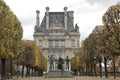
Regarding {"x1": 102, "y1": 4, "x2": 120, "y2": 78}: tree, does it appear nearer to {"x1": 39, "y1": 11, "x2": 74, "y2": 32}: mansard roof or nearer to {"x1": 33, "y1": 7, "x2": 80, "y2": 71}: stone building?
{"x1": 33, "y1": 7, "x2": 80, "y2": 71}: stone building

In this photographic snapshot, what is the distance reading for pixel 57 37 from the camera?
177 metres

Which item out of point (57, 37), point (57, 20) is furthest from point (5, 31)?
point (57, 20)

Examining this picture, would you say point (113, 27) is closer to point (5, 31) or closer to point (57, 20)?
point (5, 31)

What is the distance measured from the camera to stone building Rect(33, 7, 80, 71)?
6890 inches

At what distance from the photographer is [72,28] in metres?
181

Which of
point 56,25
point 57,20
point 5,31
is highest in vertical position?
point 57,20

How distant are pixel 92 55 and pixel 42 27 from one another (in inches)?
3878

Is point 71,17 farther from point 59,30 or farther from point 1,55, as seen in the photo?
point 1,55

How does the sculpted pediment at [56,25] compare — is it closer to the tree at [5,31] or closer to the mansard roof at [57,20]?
the mansard roof at [57,20]

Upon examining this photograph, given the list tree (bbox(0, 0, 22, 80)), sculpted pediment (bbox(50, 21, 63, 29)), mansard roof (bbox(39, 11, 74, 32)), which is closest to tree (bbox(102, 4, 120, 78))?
tree (bbox(0, 0, 22, 80))

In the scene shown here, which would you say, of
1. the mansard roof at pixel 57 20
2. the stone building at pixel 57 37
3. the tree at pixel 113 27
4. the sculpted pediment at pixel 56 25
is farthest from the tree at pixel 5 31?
the mansard roof at pixel 57 20

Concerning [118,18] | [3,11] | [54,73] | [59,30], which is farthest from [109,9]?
[59,30]

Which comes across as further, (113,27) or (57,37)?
(57,37)

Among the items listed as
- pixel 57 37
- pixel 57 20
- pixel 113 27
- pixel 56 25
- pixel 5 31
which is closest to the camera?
pixel 5 31
